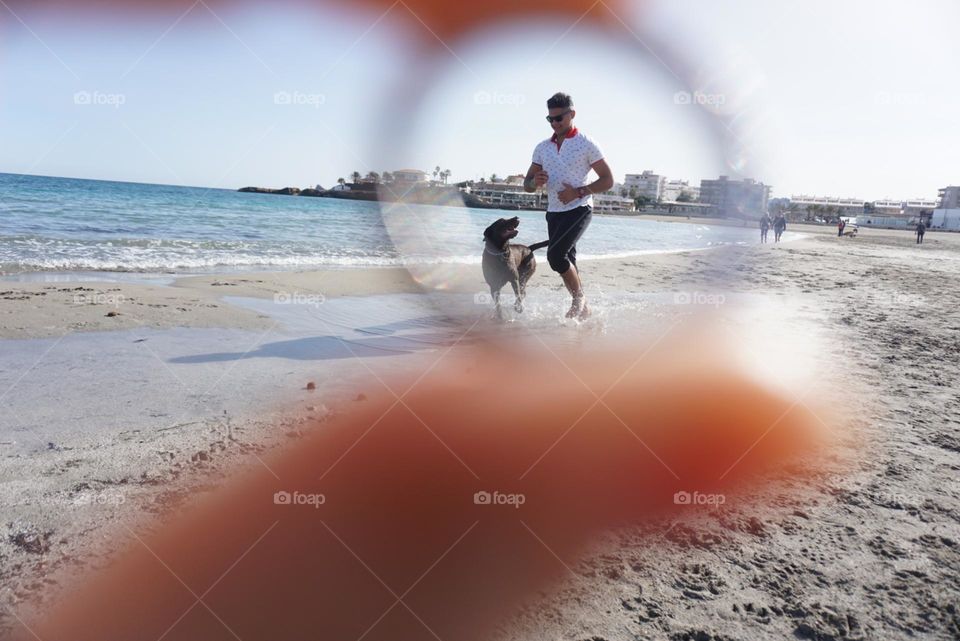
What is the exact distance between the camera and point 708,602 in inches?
73.2

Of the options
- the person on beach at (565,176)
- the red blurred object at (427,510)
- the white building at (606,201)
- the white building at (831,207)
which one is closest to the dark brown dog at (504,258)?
the person on beach at (565,176)

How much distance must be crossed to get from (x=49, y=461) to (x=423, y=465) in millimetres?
1646

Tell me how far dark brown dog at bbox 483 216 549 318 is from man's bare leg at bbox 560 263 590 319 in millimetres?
411

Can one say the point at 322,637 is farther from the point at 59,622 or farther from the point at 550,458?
the point at 550,458

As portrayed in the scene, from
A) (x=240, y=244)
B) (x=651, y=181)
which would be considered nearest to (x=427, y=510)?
(x=651, y=181)

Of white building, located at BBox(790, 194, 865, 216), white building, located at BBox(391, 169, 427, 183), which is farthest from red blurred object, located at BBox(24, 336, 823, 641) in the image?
white building, located at BBox(790, 194, 865, 216)

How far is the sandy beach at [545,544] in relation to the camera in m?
1.84

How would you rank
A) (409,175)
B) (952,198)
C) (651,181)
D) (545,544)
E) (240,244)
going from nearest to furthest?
(545,544)
(409,175)
(651,181)
(240,244)
(952,198)

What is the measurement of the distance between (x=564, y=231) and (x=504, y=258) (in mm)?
730

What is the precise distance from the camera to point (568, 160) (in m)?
5.74

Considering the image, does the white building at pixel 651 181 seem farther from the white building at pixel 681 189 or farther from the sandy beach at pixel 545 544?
the sandy beach at pixel 545 544

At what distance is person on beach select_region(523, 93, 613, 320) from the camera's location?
17.7ft

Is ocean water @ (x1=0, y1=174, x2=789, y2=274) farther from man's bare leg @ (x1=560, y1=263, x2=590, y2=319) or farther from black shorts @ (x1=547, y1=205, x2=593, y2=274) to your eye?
man's bare leg @ (x1=560, y1=263, x2=590, y2=319)

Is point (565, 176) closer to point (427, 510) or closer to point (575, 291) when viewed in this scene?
point (575, 291)
